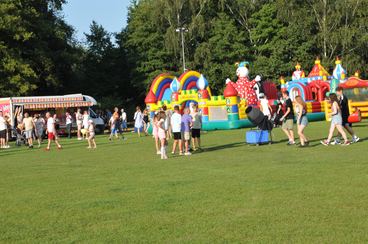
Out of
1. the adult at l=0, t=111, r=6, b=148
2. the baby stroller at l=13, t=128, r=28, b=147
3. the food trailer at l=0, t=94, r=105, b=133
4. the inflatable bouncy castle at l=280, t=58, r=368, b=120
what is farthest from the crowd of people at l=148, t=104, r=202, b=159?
the food trailer at l=0, t=94, r=105, b=133

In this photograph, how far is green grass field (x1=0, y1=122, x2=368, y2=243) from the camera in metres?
6.35


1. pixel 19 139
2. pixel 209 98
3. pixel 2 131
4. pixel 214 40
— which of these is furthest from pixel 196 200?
pixel 214 40

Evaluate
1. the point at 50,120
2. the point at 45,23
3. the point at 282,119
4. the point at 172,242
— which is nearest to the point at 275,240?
the point at 172,242

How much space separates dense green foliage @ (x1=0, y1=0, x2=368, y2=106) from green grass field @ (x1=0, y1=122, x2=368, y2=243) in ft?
112

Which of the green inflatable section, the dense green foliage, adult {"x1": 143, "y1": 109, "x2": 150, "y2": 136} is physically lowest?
the green inflatable section

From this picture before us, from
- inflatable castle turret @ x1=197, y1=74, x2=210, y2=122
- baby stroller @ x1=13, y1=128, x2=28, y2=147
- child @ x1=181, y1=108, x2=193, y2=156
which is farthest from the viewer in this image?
inflatable castle turret @ x1=197, y1=74, x2=210, y2=122

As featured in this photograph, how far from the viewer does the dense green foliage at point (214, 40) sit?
4834 centimetres

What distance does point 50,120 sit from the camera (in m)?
21.8

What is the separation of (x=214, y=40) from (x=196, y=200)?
4487 cm

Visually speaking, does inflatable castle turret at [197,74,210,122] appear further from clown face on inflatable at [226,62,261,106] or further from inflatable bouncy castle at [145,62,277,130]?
clown face on inflatable at [226,62,261,106]

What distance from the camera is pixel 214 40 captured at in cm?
5222

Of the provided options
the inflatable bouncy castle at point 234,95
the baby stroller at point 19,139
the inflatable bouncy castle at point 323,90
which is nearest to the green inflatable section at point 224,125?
the inflatable bouncy castle at point 234,95

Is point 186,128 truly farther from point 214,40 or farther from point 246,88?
point 214,40

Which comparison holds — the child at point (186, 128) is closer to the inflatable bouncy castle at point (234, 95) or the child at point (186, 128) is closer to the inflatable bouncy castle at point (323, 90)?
the inflatable bouncy castle at point (234, 95)
